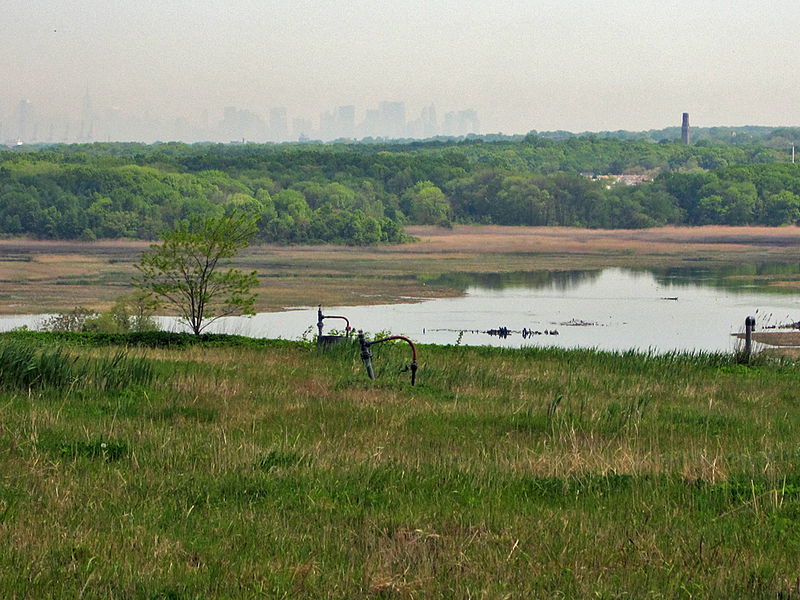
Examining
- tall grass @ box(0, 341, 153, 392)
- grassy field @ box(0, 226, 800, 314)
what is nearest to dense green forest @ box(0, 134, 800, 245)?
grassy field @ box(0, 226, 800, 314)

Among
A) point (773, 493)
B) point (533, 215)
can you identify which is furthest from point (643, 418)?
point (533, 215)

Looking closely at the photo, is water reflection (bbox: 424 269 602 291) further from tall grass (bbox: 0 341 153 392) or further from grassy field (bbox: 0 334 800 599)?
grassy field (bbox: 0 334 800 599)

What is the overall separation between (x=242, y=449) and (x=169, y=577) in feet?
11.7

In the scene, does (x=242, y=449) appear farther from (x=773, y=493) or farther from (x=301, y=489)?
(x=773, y=493)

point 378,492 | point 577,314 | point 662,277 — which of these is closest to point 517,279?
point 662,277

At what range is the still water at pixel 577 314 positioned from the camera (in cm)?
6078

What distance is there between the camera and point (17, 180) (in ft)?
563

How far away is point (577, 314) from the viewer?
249 ft

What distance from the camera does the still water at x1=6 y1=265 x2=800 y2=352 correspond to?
60.8m

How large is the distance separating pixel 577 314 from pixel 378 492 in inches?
2689

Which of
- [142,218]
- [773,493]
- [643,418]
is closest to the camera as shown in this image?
[773,493]

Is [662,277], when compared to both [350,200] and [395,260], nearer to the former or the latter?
[395,260]

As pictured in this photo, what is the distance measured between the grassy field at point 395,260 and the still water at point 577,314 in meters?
4.69

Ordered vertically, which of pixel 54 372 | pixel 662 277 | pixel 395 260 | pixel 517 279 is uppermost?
pixel 54 372
